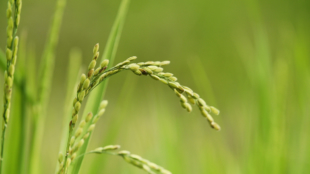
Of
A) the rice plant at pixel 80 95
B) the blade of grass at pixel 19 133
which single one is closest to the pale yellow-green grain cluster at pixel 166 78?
the rice plant at pixel 80 95

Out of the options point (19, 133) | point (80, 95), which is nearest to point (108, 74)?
point (80, 95)

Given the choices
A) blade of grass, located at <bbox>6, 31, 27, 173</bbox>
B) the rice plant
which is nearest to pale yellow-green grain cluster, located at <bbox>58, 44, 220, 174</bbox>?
the rice plant

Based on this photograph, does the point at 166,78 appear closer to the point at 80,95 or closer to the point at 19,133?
the point at 80,95

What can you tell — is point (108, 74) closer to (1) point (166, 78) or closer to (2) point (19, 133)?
(1) point (166, 78)

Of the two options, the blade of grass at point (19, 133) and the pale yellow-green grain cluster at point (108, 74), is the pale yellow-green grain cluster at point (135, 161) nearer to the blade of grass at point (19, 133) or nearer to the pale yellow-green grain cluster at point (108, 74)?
the pale yellow-green grain cluster at point (108, 74)

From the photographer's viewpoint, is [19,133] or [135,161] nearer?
[135,161]

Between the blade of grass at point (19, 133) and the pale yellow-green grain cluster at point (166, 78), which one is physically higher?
the pale yellow-green grain cluster at point (166, 78)

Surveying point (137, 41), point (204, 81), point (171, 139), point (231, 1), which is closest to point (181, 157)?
point (171, 139)

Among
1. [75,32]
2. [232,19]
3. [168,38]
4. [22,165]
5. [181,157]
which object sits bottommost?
[22,165]

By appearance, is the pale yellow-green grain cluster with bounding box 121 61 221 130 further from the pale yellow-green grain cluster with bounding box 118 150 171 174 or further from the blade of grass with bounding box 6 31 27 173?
the blade of grass with bounding box 6 31 27 173

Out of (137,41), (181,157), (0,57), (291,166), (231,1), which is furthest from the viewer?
→ (231,1)

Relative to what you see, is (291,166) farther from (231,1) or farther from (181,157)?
(231,1)
